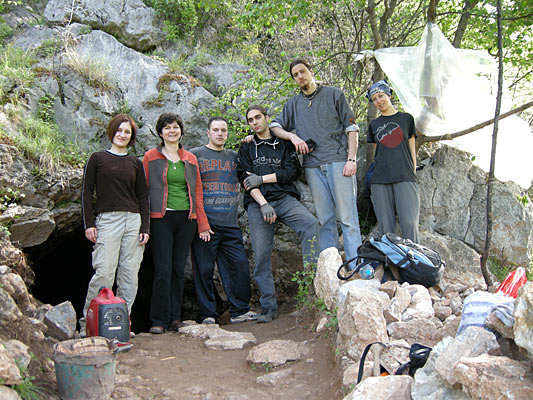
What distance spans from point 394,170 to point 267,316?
2253mm

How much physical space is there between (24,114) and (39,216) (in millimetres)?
1575

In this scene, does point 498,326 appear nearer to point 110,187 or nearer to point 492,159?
point 492,159

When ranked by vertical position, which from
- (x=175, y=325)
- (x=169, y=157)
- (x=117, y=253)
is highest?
(x=169, y=157)

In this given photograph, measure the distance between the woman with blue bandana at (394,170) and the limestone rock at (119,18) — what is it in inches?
Answer: 220

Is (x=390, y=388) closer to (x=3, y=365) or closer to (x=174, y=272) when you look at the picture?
(x=3, y=365)

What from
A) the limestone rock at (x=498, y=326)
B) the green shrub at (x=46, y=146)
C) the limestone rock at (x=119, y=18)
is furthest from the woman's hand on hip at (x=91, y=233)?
the limestone rock at (x=119, y=18)

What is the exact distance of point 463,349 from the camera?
238 cm

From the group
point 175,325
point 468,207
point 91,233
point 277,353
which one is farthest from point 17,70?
point 468,207

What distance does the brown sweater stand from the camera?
16.1 ft

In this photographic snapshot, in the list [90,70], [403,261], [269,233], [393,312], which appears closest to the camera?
[393,312]

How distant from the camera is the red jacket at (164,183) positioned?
209 inches

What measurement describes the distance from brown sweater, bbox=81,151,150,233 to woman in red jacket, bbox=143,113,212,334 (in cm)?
24

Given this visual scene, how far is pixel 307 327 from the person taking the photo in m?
4.79

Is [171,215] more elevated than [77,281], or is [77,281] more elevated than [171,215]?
[171,215]
